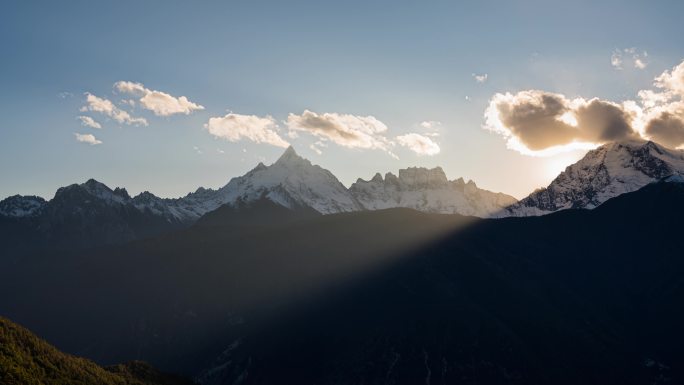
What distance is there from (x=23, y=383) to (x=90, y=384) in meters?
28.7

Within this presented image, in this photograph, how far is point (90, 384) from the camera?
199 metres

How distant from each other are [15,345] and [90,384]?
2558cm

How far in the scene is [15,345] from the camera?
629 ft

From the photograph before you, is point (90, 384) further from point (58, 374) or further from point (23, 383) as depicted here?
point (23, 383)

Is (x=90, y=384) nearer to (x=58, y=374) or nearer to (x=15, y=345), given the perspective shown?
(x=58, y=374)

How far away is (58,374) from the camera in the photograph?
7677 inches

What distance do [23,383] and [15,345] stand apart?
2301 cm

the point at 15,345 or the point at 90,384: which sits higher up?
the point at 15,345

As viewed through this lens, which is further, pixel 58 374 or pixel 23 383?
pixel 58 374

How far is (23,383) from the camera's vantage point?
17300 centimetres

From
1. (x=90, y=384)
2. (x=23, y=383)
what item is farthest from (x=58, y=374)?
(x=23, y=383)

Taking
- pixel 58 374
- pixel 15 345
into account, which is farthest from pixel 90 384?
pixel 15 345
